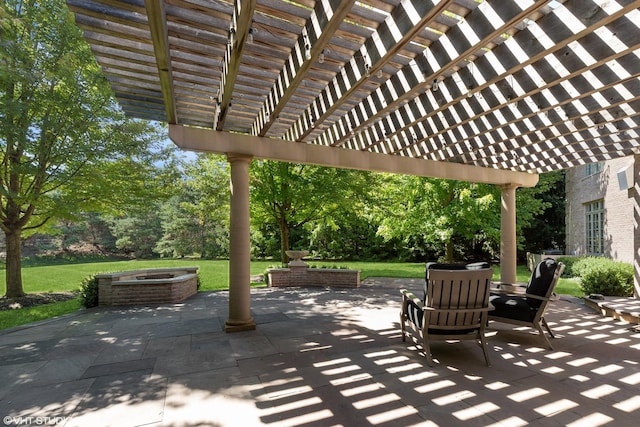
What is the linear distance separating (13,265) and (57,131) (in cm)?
410

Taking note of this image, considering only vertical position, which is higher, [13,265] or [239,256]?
[239,256]

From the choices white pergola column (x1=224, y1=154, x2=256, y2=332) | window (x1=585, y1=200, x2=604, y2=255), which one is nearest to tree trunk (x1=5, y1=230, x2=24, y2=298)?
white pergola column (x1=224, y1=154, x2=256, y2=332)

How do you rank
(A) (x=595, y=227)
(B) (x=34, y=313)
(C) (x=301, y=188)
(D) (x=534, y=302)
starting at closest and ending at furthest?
1. (D) (x=534, y=302)
2. (B) (x=34, y=313)
3. (C) (x=301, y=188)
4. (A) (x=595, y=227)

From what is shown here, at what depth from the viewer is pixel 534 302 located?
4.70 metres

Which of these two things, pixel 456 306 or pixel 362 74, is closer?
pixel 362 74

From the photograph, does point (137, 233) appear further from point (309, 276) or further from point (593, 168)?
point (593, 168)

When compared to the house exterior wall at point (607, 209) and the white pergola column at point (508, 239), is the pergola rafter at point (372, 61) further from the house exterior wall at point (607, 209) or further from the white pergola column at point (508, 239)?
the house exterior wall at point (607, 209)

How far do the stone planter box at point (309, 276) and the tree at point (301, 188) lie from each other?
1.97m

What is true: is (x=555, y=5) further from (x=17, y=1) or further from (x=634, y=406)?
(x=17, y=1)

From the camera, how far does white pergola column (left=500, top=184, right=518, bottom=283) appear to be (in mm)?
8219

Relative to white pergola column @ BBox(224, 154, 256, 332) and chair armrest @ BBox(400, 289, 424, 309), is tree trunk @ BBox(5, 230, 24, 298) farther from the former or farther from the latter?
chair armrest @ BBox(400, 289, 424, 309)

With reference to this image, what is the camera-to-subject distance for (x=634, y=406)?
9.35 ft

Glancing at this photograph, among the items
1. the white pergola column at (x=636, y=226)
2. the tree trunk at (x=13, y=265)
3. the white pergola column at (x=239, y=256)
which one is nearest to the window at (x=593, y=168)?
the white pergola column at (x=636, y=226)

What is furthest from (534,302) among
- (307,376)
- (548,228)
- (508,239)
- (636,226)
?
(548,228)
